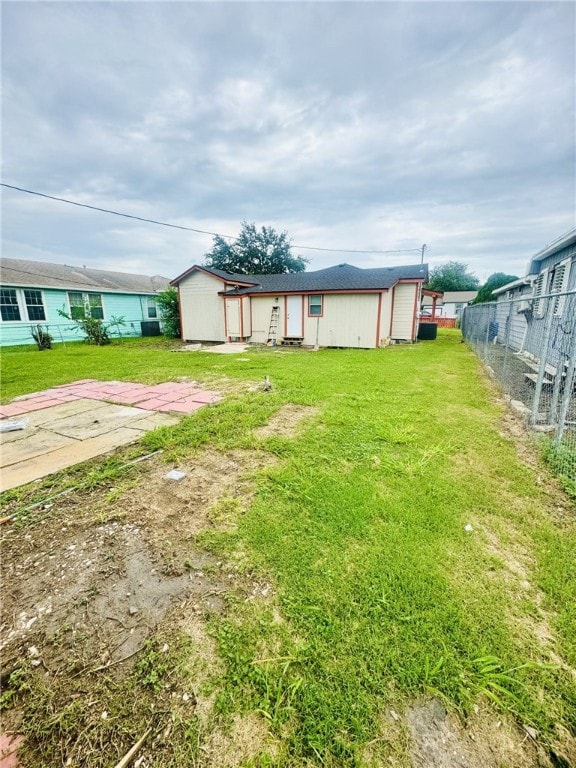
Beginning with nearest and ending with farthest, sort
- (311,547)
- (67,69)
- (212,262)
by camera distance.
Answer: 1. (311,547)
2. (67,69)
3. (212,262)

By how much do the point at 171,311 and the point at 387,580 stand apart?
17.2 meters

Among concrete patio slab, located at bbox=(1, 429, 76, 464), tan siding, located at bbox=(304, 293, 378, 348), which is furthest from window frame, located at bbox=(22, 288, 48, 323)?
concrete patio slab, located at bbox=(1, 429, 76, 464)

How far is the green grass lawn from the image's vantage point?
4.04 feet

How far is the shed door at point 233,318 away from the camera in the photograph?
45.6ft

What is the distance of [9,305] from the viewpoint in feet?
44.2

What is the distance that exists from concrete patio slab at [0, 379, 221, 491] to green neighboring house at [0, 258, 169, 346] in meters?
10.9

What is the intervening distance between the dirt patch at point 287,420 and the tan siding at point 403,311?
1041 centimetres

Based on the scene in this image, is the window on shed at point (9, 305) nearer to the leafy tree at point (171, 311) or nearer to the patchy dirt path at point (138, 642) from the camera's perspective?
the leafy tree at point (171, 311)

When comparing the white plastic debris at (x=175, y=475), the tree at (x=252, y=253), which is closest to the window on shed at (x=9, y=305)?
the white plastic debris at (x=175, y=475)

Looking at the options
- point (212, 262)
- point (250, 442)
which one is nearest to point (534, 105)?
point (250, 442)

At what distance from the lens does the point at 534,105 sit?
8.59 metres

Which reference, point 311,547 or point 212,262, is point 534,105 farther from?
point 212,262

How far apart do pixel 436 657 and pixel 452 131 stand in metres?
14.9

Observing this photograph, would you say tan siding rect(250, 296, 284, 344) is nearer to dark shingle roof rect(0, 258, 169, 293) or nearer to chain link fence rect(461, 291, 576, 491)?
chain link fence rect(461, 291, 576, 491)
